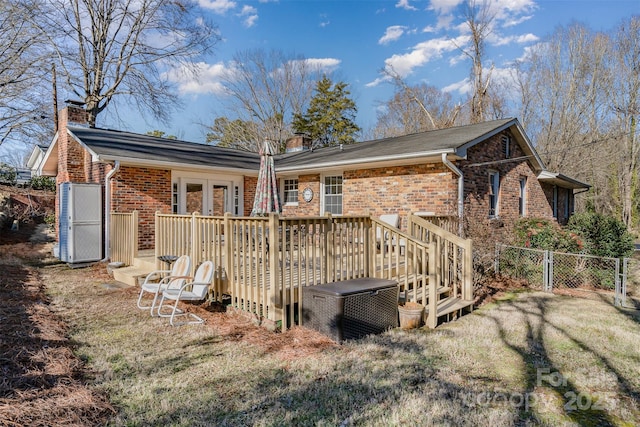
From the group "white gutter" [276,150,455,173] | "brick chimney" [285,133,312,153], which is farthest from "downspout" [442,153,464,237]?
"brick chimney" [285,133,312,153]

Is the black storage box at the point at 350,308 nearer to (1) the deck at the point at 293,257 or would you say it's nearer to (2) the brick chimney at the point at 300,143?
(1) the deck at the point at 293,257

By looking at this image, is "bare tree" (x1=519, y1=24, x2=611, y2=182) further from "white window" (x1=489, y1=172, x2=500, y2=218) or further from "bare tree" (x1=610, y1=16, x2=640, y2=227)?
"white window" (x1=489, y1=172, x2=500, y2=218)

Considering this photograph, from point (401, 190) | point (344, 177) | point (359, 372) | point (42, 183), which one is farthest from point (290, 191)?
point (42, 183)

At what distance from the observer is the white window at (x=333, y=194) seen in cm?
1170

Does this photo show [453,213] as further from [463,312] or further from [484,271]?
[463,312]

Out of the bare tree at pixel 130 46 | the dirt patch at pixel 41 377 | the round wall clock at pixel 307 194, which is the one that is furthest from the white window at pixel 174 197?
the bare tree at pixel 130 46

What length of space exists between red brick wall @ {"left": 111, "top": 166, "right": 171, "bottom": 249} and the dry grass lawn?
4.18 meters

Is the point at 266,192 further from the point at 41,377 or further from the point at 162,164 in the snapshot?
the point at 41,377

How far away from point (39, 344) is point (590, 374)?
581 cm

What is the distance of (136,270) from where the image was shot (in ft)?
26.1

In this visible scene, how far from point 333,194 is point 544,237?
239 inches

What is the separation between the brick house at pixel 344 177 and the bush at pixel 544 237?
1.51ft

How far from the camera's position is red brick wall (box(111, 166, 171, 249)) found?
30.8 ft

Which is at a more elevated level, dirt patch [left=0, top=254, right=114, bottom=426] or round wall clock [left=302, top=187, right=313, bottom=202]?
round wall clock [left=302, top=187, right=313, bottom=202]
